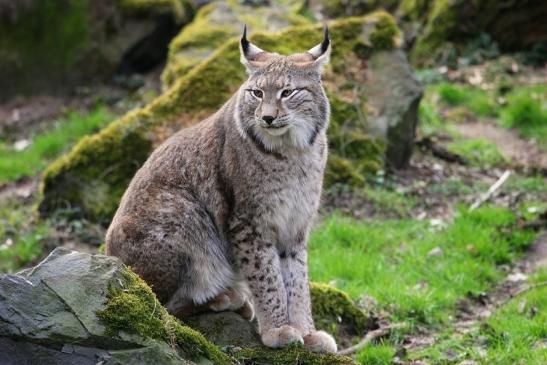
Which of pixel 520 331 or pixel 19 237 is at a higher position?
pixel 520 331

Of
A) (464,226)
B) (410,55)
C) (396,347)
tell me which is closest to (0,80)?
(410,55)

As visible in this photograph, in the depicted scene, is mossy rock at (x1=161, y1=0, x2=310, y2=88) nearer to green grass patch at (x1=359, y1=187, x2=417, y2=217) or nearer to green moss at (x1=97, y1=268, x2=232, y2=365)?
green grass patch at (x1=359, y1=187, x2=417, y2=217)

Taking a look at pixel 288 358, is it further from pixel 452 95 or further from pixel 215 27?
pixel 452 95

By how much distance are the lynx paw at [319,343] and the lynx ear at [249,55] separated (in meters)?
1.97

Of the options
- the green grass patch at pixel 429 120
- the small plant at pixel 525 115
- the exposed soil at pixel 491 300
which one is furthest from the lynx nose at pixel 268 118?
the small plant at pixel 525 115

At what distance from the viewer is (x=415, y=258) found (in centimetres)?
862

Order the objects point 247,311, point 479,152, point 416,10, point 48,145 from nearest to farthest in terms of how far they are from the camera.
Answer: point 247,311 → point 479,152 → point 48,145 → point 416,10

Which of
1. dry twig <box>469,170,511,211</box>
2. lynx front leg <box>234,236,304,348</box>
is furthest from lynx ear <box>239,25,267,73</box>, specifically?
dry twig <box>469,170,511,211</box>

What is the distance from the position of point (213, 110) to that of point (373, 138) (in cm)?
201

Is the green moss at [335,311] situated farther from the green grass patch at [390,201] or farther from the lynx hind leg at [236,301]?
the green grass patch at [390,201]

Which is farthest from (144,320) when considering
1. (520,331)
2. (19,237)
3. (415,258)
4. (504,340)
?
(19,237)

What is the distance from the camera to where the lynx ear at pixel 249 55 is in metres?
6.15

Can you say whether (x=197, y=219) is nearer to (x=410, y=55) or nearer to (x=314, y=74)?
(x=314, y=74)

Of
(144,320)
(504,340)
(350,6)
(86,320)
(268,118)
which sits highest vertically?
(268,118)
